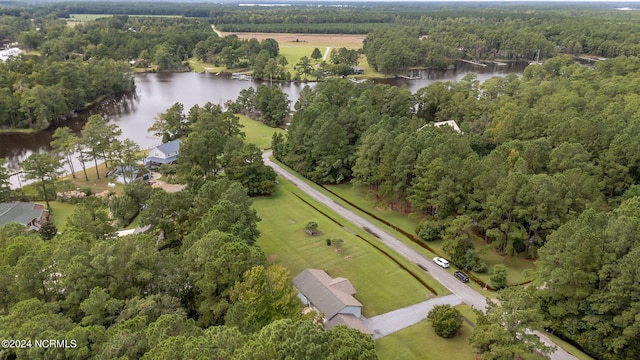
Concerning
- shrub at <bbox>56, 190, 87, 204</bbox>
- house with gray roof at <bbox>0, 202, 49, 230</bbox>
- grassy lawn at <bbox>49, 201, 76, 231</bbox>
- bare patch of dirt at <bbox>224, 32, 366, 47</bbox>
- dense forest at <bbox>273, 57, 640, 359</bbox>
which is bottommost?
grassy lawn at <bbox>49, 201, 76, 231</bbox>

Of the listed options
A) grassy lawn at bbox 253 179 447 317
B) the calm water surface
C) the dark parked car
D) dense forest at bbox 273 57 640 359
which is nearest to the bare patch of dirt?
the calm water surface

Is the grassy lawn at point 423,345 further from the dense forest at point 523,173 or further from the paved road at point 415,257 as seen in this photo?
the dense forest at point 523,173

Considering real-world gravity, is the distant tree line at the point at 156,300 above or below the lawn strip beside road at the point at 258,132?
above

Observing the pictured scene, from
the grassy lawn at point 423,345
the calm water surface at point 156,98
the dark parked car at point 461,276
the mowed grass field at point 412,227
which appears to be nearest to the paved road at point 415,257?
the dark parked car at point 461,276

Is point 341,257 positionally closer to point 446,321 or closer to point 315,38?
point 446,321

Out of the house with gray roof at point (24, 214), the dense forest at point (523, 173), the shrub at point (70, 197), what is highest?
the dense forest at point (523, 173)

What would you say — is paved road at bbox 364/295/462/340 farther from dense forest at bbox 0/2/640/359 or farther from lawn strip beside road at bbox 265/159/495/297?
dense forest at bbox 0/2/640/359
